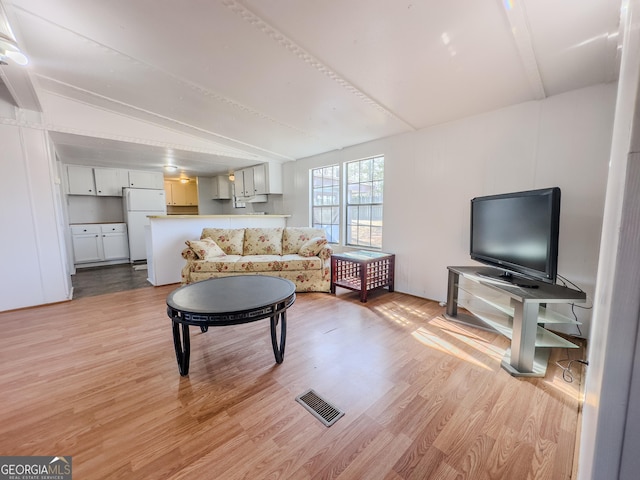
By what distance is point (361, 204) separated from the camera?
163 inches

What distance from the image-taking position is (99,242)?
543cm

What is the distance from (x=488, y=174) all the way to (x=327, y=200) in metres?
2.57

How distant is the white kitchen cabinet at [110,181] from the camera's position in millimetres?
5566

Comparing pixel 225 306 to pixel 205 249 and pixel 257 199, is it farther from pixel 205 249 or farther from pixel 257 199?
pixel 257 199

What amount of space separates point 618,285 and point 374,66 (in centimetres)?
217

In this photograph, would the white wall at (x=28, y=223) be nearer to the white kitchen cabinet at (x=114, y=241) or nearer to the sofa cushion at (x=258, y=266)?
the sofa cushion at (x=258, y=266)

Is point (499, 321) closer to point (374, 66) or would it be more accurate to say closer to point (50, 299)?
point (374, 66)

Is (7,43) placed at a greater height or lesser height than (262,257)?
greater

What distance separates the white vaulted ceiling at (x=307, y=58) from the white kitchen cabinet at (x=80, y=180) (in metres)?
2.55

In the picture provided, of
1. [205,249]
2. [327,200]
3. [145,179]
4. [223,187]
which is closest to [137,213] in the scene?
[145,179]

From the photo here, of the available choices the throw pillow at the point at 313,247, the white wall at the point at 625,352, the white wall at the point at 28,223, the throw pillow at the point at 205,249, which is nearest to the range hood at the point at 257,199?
the throw pillow at the point at 205,249

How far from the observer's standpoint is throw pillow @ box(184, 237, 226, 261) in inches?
147

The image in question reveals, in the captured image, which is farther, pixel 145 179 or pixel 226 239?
pixel 145 179

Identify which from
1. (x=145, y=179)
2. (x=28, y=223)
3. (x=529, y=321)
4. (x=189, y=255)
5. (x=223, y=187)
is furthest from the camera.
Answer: (x=223, y=187)
